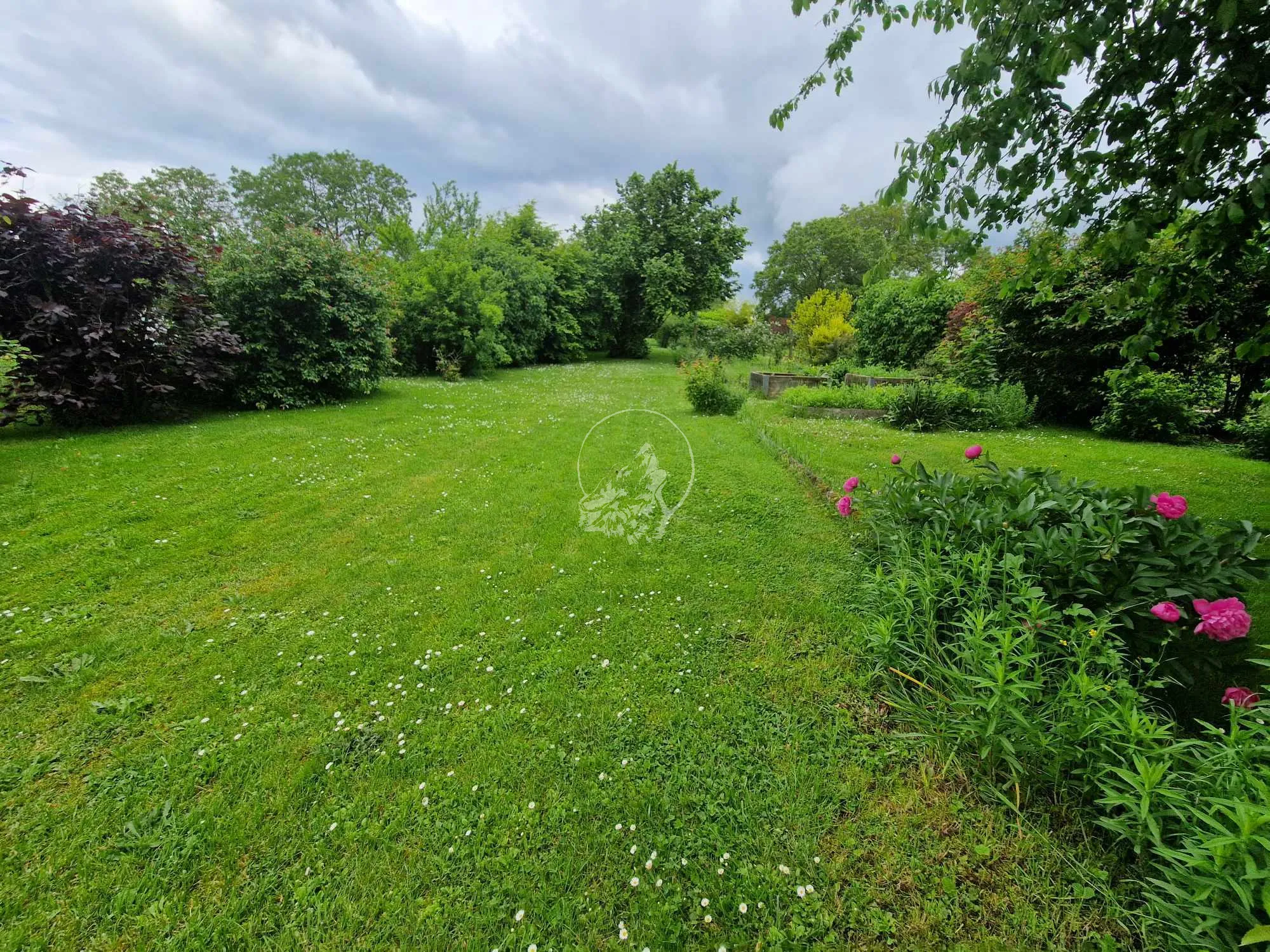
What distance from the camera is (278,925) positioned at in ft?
4.34

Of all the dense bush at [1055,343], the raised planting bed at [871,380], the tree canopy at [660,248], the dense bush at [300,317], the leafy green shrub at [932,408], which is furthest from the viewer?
the tree canopy at [660,248]

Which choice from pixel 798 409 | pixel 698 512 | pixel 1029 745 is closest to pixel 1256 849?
pixel 1029 745

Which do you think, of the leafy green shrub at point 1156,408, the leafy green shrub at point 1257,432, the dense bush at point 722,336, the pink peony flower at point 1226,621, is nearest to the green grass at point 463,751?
the pink peony flower at point 1226,621

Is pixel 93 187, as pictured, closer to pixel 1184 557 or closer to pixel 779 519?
pixel 779 519

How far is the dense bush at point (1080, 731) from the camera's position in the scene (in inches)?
43.6

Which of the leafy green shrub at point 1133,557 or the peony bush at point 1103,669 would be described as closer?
the peony bush at point 1103,669

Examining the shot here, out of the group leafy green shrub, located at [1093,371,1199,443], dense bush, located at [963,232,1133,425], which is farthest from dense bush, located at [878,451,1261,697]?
dense bush, located at [963,232,1133,425]

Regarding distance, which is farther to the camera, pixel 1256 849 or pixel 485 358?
pixel 485 358

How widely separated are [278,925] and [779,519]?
363 centimetres

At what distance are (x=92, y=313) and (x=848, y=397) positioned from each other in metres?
11.3

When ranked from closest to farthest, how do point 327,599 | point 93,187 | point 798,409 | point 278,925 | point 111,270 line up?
point 278,925, point 327,599, point 111,270, point 798,409, point 93,187

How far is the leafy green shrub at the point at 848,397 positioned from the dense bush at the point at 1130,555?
19.8 feet

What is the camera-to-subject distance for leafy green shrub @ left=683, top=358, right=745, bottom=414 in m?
8.49

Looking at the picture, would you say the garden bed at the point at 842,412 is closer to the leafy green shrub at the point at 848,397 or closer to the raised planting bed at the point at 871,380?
the leafy green shrub at the point at 848,397
